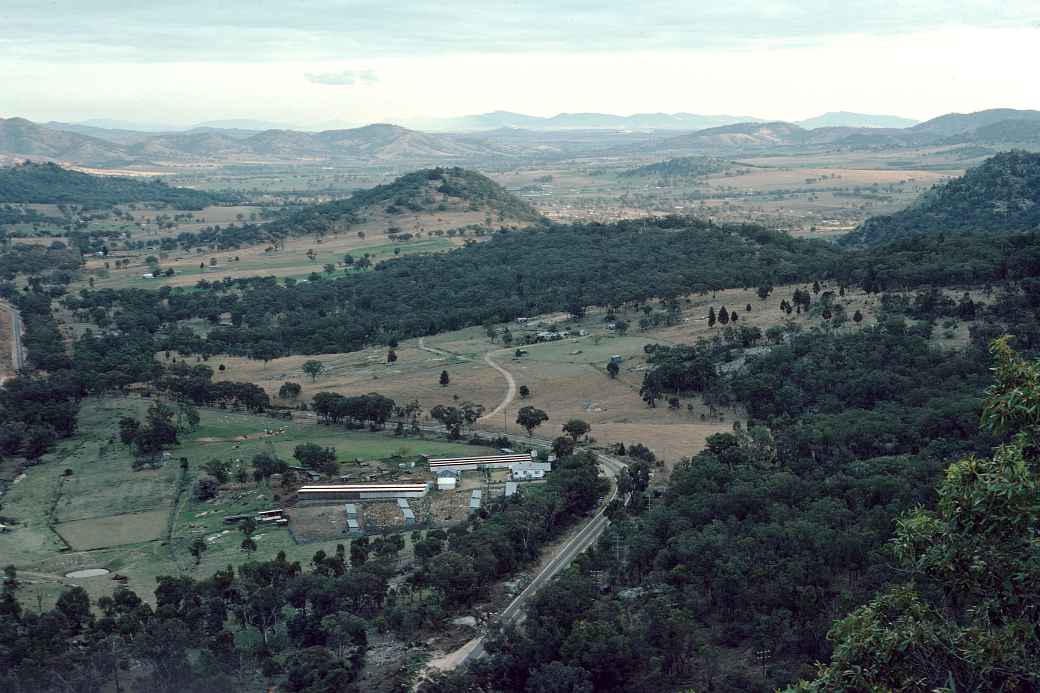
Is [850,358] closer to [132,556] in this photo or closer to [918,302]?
[918,302]

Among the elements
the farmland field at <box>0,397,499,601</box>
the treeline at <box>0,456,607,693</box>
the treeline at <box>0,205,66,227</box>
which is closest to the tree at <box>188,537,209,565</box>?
Result: the treeline at <box>0,456,607,693</box>

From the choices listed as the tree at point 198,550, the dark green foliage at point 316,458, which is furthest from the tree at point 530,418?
the tree at point 198,550

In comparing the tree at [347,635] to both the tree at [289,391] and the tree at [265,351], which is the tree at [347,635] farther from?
the tree at [265,351]

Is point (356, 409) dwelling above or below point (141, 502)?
above

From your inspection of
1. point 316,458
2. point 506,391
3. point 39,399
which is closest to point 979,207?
point 506,391

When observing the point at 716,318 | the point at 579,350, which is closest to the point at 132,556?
the point at 579,350

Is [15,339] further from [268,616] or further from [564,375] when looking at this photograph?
[268,616]
